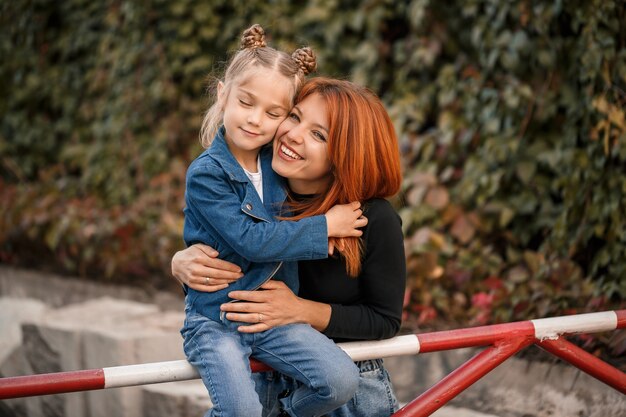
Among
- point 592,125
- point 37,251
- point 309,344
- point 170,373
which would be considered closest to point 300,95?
point 309,344

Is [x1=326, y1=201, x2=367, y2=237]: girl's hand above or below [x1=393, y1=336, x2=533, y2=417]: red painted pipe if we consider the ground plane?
above

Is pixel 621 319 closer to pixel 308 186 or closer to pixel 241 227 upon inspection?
pixel 308 186

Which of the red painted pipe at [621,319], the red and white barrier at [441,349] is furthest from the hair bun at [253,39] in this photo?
the red painted pipe at [621,319]

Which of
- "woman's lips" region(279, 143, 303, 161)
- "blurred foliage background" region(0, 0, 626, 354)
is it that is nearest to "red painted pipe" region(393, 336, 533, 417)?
"woman's lips" region(279, 143, 303, 161)

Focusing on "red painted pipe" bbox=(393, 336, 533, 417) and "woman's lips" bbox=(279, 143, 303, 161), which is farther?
"woman's lips" bbox=(279, 143, 303, 161)

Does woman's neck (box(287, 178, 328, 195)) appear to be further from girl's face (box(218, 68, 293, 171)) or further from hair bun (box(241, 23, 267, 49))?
hair bun (box(241, 23, 267, 49))

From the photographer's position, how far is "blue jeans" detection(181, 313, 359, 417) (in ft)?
5.98

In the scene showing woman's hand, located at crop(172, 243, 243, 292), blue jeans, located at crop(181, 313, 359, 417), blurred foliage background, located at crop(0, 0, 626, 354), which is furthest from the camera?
blurred foliage background, located at crop(0, 0, 626, 354)

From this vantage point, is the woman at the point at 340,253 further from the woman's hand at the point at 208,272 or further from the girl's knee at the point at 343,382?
the girl's knee at the point at 343,382

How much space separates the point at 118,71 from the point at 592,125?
13.0 ft

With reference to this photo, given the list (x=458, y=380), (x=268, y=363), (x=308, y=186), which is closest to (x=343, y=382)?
(x=268, y=363)

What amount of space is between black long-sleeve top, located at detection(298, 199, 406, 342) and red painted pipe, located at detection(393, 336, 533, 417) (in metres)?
0.18

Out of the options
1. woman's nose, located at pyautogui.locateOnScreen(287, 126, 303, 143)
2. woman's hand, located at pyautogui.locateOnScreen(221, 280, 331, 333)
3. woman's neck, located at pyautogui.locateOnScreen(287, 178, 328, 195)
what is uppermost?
woman's nose, located at pyautogui.locateOnScreen(287, 126, 303, 143)

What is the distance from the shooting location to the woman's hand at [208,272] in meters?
1.94
